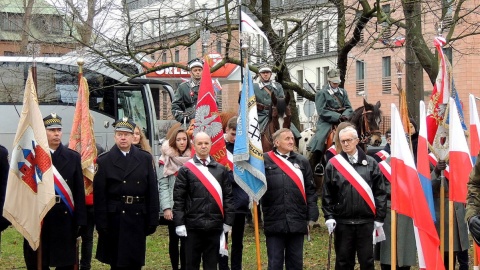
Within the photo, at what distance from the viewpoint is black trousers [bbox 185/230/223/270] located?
364 inches

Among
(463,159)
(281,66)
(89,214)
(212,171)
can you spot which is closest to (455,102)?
(463,159)

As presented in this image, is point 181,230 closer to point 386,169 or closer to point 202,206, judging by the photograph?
point 202,206

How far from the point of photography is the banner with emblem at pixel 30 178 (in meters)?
9.13

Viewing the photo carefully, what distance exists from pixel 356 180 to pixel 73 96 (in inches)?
633

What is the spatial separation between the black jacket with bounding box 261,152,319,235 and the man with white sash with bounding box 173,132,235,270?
0.43 metres

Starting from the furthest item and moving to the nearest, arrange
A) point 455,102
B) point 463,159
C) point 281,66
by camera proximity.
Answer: point 281,66
point 455,102
point 463,159

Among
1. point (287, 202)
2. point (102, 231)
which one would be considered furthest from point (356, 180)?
point (102, 231)

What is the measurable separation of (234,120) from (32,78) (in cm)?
262

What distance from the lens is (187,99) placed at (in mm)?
13570

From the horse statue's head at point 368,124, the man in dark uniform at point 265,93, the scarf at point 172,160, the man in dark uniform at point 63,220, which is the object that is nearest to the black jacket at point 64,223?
the man in dark uniform at point 63,220

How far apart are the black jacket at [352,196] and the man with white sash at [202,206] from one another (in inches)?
40.1

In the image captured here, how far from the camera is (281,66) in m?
15.7

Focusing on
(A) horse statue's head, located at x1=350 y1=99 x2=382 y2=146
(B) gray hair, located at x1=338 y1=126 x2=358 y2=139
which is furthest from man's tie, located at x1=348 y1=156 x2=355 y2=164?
(A) horse statue's head, located at x1=350 y1=99 x2=382 y2=146

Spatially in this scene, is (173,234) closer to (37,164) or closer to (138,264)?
(138,264)
